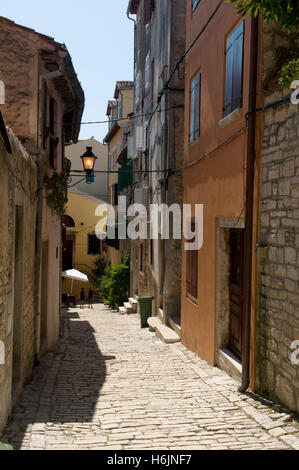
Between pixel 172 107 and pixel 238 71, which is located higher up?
pixel 172 107

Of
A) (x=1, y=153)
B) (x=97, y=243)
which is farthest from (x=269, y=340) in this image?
(x=97, y=243)

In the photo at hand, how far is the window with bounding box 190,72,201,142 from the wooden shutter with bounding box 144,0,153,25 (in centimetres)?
874

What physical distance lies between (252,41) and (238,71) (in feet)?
2.92

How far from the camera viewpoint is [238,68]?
7871mm

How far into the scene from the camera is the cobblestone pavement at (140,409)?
540 cm

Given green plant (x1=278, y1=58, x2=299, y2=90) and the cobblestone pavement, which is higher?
green plant (x1=278, y1=58, x2=299, y2=90)

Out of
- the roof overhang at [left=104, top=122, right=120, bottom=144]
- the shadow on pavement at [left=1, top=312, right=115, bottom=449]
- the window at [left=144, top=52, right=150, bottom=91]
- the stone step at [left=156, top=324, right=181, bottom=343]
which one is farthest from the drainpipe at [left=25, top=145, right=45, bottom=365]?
the roof overhang at [left=104, top=122, right=120, bottom=144]

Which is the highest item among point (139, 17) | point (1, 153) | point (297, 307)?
point (139, 17)

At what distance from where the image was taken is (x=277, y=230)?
20.9 ft

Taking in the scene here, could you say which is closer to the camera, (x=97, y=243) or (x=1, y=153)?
(x=1, y=153)

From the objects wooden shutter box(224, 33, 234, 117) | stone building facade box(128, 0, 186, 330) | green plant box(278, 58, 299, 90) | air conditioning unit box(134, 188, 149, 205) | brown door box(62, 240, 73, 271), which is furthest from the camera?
brown door box(62, 240, 73, 271)

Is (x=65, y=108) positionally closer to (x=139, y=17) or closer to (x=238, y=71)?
(x=238, y=71)

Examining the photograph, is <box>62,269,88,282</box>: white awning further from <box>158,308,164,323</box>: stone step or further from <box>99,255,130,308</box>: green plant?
<box>158,308,164,323</box>: stone step

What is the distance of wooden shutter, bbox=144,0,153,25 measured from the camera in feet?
60.7
